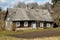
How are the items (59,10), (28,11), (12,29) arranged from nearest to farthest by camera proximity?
1. (12,29)
2. (28,11)
3. (59,10)

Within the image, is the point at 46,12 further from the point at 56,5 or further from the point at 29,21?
A: the point at 56,5

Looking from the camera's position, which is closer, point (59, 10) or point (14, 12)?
point (14, 12)

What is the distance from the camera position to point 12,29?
4941 cm

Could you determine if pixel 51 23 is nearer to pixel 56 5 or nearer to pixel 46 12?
pixel 46 12

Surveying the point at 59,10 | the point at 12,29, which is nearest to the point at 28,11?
the point at 12,29

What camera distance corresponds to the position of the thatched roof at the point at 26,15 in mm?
60997

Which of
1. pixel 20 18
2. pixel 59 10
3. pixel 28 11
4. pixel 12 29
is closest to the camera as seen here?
pixel 12 29

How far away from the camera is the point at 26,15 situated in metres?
62.2

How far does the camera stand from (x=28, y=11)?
64.9m

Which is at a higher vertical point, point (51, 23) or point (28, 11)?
point (28, 11)

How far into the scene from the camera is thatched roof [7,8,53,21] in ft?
200

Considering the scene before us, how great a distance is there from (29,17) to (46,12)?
857 centimetres

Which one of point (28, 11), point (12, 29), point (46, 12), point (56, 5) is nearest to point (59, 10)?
point (56, 5)

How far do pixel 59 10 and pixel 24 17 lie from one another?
2882cm
